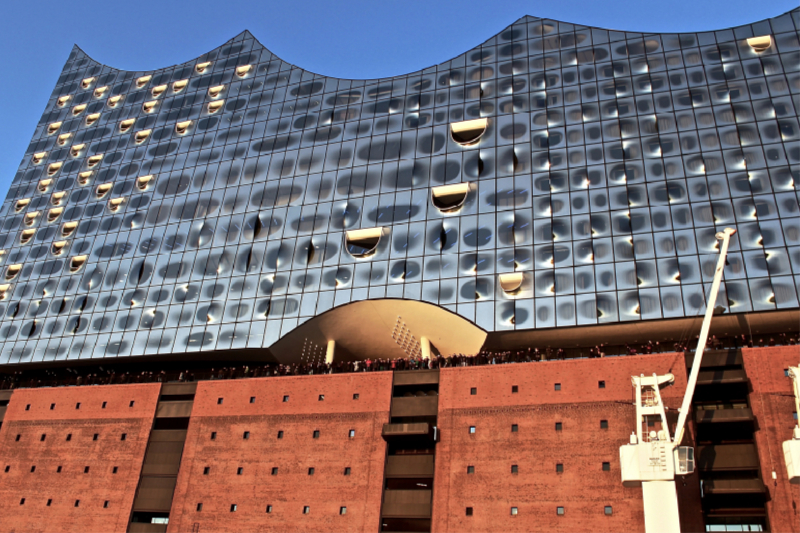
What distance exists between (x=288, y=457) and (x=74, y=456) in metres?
12.3

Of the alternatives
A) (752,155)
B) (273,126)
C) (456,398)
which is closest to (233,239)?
(273,126)

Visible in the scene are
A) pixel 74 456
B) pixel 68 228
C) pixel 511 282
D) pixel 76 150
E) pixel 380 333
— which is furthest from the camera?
pixel 76 150

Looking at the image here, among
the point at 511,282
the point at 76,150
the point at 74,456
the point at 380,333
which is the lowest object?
the point at 74,456

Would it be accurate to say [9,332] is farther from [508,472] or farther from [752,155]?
[752,155]

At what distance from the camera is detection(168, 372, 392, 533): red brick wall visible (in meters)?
31.7

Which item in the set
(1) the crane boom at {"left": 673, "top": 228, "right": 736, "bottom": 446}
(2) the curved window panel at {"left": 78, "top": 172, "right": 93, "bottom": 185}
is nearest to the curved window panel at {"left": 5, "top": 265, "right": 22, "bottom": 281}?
(2) the curved window panel at {"left": 78, "top": 172, "right": 93, "bottom": 185}

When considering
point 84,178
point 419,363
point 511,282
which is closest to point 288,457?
point 419,363

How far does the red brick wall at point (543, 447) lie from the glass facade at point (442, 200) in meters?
4.49

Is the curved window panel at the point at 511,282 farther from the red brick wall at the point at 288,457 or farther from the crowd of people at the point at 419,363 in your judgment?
the red brick wall at the point at 288,457

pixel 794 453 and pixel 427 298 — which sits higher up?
pixel 427 298

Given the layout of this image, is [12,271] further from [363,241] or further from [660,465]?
[660,465]

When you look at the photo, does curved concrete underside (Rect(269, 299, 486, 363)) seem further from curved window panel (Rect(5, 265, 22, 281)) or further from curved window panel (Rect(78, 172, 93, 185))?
curved window panel (Rect(78, 172, 93, 185))

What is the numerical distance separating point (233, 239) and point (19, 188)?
2271 centimetres

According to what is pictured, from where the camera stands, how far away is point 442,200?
41.6 meters
